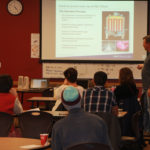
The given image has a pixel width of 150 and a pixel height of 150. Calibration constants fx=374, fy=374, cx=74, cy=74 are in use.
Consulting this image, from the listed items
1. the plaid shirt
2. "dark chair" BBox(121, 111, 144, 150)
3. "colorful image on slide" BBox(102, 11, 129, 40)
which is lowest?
"dark chair" BBox(121, 111, 144, 150)

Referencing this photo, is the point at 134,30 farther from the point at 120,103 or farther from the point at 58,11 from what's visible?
the point at 120,103

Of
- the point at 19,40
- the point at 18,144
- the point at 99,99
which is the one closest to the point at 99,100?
the point at 99,99

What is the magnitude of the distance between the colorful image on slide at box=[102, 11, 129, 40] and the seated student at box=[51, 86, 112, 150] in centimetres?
637

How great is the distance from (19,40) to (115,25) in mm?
2368

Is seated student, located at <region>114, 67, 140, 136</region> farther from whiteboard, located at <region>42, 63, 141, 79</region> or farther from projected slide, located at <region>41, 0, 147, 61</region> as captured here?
projected slide, located at <region>41, 0, 147, 61</region>

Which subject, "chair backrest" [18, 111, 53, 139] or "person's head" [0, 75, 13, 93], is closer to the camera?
"chair backrest" [18, 111, 53, 139]

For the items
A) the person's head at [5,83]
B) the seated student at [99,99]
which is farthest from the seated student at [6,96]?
the seated student at [99,99]

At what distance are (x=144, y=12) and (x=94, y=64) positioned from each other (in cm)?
169

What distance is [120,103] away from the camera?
5.65 m

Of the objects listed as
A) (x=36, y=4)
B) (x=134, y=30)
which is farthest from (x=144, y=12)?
(x=36, y=4)

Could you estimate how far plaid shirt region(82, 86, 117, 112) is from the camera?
468cm

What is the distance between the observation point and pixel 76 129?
2.65 m

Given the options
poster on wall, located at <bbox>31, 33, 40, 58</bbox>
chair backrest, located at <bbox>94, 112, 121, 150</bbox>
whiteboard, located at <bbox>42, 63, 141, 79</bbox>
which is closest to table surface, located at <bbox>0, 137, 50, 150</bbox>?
chair backrest, located at <bbox>94, 112, 121, 150</bbox>

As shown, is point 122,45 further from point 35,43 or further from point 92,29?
point 35,43
